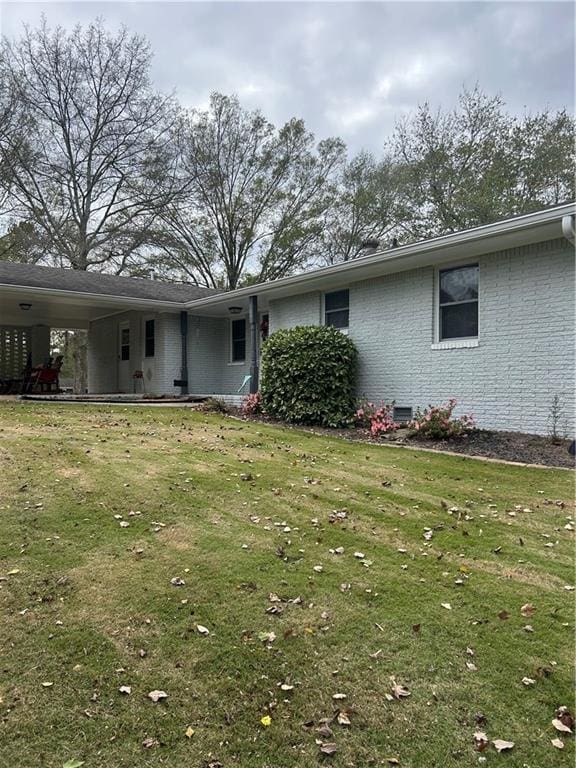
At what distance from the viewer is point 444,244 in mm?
8203

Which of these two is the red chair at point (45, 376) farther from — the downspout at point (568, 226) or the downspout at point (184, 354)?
the downspout at point (568, 226)

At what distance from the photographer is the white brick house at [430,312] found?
305 inches

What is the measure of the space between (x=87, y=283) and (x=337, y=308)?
7.77 m

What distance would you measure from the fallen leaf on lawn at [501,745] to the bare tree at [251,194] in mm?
25255

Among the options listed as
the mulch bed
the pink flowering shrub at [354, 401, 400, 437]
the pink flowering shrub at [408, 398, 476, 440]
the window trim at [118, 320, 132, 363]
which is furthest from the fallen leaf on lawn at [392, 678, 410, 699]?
the window trim at [118, 320, 132, 363]

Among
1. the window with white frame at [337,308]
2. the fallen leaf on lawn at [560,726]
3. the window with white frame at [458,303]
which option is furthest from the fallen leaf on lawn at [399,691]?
the window with white frame at [337,308]

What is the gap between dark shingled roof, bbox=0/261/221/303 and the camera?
1327 centimetres

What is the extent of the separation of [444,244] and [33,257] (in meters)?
20.4

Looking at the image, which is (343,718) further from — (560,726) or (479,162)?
(479,162)

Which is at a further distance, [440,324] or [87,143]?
[87,143]

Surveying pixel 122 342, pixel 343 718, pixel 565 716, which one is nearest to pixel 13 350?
pixel 122 342

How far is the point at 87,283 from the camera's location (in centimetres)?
1495

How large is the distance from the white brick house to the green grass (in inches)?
125

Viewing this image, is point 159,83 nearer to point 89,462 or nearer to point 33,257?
point 33,257
